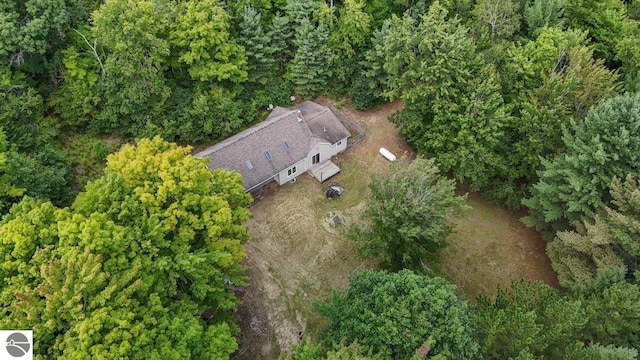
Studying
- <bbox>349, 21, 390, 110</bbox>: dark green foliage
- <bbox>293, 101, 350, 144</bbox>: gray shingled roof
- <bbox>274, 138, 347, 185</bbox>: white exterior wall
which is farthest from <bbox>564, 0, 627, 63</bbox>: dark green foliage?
<bbox>274, 138, 347, 185</bbox>: white exterior wall

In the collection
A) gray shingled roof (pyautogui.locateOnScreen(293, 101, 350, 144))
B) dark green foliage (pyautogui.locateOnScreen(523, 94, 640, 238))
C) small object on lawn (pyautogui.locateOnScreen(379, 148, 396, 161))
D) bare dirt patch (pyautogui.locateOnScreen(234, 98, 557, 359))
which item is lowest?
bare dirt patch (pyautogui.locateOnScreen(234, 98, 557, 359))

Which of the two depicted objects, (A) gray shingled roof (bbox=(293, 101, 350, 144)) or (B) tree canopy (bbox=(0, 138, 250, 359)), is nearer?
(B) tree canopy (bbox=(0, 138, 250, 359))

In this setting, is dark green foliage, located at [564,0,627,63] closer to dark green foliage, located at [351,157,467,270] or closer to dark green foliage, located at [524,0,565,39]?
dark green foliage, located at [524,0,565,39]

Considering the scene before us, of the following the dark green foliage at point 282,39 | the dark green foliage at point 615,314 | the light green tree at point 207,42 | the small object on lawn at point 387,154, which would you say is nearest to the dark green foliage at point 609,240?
the dark green foliage at point 615,314

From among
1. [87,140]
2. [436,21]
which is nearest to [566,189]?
[436,21]

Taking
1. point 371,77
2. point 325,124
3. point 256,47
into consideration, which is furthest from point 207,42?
point 371,77

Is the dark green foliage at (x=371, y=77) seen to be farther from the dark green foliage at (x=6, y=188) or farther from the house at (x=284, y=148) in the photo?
the dark green foliage at (x=6, y=188)
